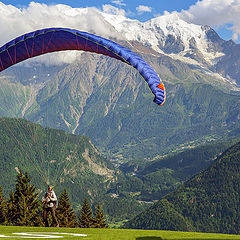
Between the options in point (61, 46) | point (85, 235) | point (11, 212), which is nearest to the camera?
point (85, 235)

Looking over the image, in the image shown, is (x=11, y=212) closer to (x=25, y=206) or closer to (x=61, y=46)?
(x=25, y=206)

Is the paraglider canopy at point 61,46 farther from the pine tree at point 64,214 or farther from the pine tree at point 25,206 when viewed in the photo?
the pine tree at point 64,214

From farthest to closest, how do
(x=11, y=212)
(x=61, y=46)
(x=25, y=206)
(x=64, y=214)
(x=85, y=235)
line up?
1. (x=64, y=214)
2. (x=11, y=212)
3. (x=25, y=206)
4. (x=61, y=46)
5. (x=85, y=235)

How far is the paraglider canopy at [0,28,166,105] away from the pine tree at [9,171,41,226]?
25.4 m

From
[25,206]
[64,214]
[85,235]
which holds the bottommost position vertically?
[64,214]

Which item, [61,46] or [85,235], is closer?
[85,235]

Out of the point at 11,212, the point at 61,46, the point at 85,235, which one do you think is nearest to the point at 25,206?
the point at 11,212

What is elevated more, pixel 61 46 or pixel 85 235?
pixel 61 46

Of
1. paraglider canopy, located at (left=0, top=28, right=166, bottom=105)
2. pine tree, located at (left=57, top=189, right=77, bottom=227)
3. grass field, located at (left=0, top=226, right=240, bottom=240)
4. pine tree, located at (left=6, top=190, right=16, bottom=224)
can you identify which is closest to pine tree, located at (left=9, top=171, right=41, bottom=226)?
pine tree, located at (left=6, top=190, right=16, bottom=224)

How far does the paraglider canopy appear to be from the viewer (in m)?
37.2

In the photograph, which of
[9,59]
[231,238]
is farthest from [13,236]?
[9,59]

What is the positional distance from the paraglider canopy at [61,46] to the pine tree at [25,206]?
25402 mm

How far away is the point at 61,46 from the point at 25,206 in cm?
3146

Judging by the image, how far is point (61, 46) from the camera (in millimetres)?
42062
